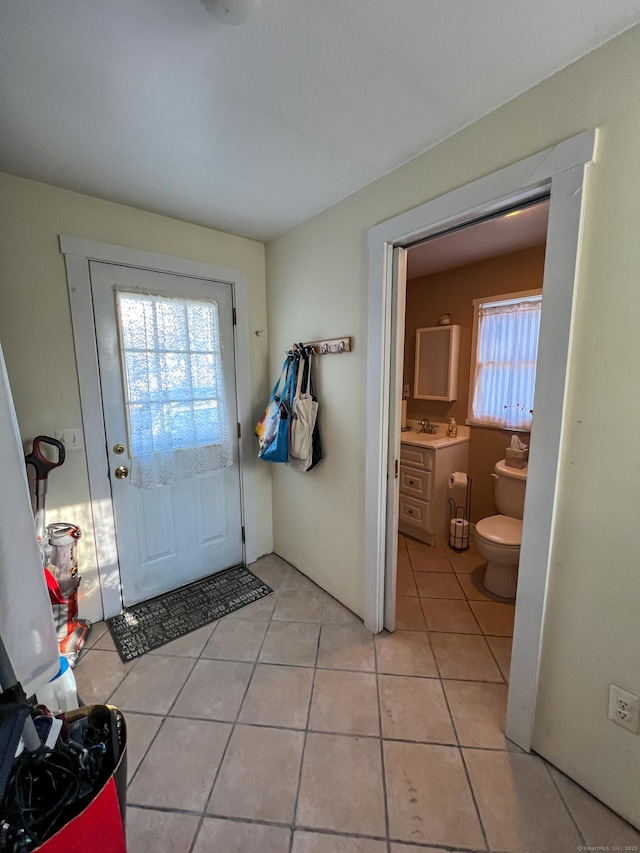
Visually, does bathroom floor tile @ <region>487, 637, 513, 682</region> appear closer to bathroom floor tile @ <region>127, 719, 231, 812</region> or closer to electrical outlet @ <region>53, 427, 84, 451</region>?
bathroom floor tile @ <region>127, 719, 231, 812</region>

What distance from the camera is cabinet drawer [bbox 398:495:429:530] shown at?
2861mm

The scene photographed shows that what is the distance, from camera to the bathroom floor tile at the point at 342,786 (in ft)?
3.67

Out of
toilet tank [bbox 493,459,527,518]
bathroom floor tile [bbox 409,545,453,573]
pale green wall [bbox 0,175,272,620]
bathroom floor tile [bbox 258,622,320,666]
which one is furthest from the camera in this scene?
bathroom floor tile [bbox 409,545,453,573]

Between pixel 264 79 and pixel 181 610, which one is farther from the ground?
pixel 264 79

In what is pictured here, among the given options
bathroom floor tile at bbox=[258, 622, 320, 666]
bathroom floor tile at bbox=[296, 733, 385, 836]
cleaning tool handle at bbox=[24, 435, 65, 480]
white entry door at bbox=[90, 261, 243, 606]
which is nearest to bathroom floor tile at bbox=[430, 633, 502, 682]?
bathroom floor tile at bbox=[296, 733, 385, 836]

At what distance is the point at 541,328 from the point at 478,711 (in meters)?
1.59

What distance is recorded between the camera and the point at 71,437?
1.86 meters

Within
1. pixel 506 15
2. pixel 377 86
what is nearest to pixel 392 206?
pixel 377 86

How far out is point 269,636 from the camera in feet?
6.30

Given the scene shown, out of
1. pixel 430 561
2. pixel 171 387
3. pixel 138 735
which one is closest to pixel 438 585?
pixel 430 561

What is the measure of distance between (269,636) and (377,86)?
8.04 feet

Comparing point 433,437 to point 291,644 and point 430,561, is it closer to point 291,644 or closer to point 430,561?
point 430,561

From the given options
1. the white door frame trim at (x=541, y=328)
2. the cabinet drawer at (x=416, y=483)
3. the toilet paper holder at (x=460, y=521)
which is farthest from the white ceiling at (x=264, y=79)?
the toilet paper holder at (x=460, y=521)

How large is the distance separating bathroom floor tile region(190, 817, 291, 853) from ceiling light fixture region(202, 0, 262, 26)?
2306 millimetres
